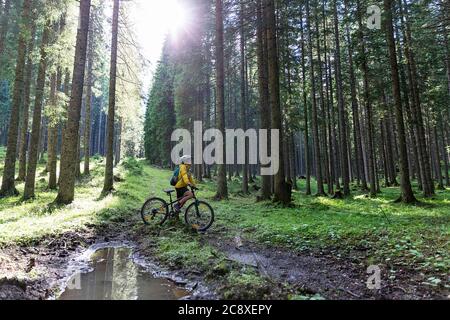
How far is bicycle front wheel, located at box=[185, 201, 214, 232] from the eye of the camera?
31.2 ft

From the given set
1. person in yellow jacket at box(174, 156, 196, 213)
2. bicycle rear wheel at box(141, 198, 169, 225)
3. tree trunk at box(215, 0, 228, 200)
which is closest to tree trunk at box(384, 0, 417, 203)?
tree trunk at box(215, 0, 228, 200)

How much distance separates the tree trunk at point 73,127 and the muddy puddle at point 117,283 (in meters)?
5.80

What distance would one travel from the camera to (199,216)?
31.4 ft

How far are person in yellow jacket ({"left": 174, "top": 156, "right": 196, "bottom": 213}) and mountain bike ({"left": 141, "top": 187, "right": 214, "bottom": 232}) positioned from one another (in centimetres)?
14

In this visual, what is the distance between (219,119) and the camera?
16.3 metres

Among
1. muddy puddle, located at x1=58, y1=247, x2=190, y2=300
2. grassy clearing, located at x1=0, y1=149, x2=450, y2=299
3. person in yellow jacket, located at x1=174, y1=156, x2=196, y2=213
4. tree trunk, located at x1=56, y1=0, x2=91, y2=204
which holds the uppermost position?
tree trunk, located at x1=56, y1=0, x2=91, y2=204

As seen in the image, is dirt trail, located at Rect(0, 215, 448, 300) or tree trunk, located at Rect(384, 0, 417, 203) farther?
tree trunk, located at Rect(384, 0, 417, 203)

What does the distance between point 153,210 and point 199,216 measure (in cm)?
165

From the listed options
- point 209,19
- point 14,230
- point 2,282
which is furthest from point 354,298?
point 209,19

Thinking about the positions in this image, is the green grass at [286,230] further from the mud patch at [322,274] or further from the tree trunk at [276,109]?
the tree trunk at [276,109]

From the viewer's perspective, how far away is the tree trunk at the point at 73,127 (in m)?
11.8

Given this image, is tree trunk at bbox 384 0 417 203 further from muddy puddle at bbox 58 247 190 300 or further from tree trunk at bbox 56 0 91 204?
tree trunk at bbox 56 0 91 204

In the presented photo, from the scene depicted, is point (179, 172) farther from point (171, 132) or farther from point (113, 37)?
point (171, 132)
